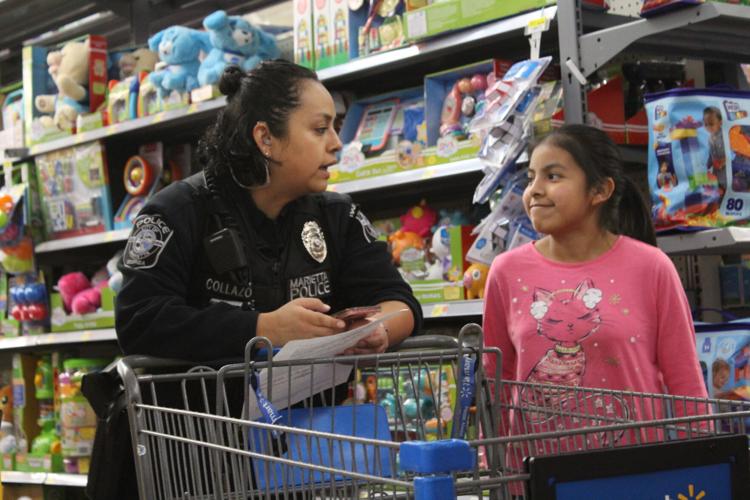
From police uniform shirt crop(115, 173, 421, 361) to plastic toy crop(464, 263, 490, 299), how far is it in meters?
1.15

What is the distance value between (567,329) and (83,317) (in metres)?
2.69

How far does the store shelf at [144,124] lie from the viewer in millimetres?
3920

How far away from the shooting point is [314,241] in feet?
6.38

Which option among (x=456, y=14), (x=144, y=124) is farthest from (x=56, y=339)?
(x=456, y=14)

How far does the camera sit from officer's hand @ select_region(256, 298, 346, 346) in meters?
1.70

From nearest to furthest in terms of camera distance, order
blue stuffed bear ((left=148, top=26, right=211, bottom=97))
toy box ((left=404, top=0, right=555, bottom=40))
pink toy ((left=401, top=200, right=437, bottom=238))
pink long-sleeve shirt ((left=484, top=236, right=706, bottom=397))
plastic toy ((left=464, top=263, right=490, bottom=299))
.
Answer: pink long-sleeve shirt ((left=484, top=236, right=706, bottom=397))
toy box ((left=404, top=0, right=555, bottom=40))
plastic toy ((left=464, top=263, right=490, bottom=299))
pink toy ((left=401, top=200, right=437, bottom=238))
blue stuffed bear ((left=148, top=26, right=211, bottom=97))

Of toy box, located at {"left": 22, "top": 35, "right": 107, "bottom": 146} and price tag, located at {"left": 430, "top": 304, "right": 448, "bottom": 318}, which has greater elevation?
toy box, located at {"left": 22, "top": 35, "right": 107, "bottom": 146}

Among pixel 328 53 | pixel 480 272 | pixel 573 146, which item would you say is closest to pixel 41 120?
pixel 328 53

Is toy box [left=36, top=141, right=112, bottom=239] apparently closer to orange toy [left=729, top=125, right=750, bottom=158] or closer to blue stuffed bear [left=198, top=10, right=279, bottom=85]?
blue stuffed bear [left=198, top=10, right=279, bottom=85]

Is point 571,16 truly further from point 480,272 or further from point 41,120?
point 41,120

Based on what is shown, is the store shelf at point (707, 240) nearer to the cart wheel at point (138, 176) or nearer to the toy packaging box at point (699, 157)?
the toy packaging box at point (699, 157)

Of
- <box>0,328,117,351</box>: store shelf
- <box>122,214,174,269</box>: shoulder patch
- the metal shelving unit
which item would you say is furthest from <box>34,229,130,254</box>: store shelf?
<box>122,214,174,269</box>: shoulder patch

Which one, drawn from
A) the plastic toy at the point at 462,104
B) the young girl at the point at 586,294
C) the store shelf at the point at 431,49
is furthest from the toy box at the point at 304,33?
the young girl at the point at 586,294

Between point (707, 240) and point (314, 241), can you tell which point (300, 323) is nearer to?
point (314, 241)
